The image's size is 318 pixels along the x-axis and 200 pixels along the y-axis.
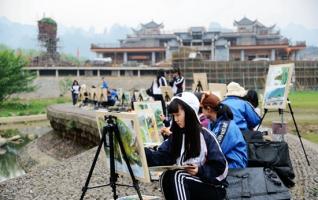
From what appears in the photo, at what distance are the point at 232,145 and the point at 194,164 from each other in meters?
0.49

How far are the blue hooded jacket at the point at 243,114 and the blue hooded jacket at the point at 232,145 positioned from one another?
1996 mm

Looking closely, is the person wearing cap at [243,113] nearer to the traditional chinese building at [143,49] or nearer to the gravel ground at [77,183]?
the gravel ground at [77,183]

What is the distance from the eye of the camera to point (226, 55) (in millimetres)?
64500

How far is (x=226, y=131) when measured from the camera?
14.5 feet

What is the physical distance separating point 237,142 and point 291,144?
23.4 ft

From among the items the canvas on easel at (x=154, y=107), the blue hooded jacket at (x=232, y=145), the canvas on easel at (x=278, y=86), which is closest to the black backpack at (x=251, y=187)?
the blue hooded jacket at (x=232, y=145)

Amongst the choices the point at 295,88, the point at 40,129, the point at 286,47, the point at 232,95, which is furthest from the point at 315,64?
the point at 232,95

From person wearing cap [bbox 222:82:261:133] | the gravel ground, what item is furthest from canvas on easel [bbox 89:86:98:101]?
person wearing cap [bbox 222:82:261:133]

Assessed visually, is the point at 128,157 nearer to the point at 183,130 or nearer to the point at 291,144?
the point at 183,130

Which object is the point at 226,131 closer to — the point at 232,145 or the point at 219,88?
the point at 232,145

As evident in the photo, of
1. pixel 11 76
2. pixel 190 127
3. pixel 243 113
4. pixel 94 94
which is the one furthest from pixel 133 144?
pixel 11 76

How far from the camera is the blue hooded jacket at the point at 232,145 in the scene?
4410mm

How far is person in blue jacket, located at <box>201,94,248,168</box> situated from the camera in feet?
14.5

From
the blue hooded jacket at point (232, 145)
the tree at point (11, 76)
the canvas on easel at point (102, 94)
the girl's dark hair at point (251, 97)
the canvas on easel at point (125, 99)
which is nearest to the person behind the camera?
the blue hooded jacket at point (232, 145)
